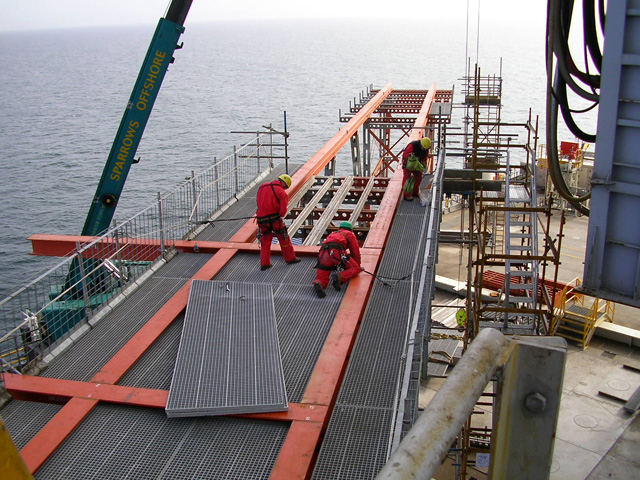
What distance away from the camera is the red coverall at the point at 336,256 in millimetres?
9859

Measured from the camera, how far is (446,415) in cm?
177

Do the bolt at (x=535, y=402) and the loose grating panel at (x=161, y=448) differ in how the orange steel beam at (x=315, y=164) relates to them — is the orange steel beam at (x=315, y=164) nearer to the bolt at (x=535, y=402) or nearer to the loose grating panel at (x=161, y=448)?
the loose grating panel at (x=161, y=448)

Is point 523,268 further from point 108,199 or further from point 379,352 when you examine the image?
point 108,199

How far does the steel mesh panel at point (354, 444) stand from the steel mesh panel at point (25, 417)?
10.6ft

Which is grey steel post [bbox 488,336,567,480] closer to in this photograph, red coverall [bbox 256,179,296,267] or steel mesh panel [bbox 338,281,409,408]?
steel mesh panel [bbox 338,281,409,408]

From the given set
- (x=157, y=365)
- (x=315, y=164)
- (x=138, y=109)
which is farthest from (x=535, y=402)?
(x=315, y=164)

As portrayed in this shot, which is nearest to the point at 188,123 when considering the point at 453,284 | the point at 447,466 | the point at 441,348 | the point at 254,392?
the point at 453,284

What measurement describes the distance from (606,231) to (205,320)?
5399 millimetres

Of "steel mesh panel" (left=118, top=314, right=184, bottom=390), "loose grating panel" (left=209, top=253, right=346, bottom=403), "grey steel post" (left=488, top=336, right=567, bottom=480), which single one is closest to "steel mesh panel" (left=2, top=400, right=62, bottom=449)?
"steel mesh panel" (left=118, top=314, right=184, bottom=390)

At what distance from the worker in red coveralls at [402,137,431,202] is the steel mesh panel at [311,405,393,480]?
7.38 m

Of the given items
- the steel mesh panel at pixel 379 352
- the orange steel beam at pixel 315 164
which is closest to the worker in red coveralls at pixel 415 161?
the orange steel beam at pixel 315 164

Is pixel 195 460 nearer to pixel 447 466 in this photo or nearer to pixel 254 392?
pixel 254 392

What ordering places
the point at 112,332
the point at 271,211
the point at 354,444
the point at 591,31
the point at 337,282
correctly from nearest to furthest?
1. the point at 354,444
2. the point at 591,31
3. the point at 112,332
4. the point at 337,282
5. the point at 271,211

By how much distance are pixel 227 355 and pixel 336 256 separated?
2.53m
